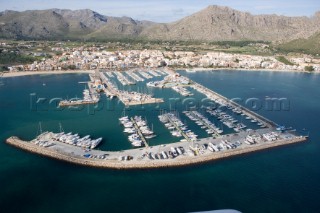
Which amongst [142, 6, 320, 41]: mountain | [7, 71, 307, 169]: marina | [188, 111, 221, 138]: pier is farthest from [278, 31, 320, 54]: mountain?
[188, 111, 221, 138]: pier

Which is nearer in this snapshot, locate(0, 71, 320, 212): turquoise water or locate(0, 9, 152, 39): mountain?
locate(0, 71, 320, 212): turquoise water

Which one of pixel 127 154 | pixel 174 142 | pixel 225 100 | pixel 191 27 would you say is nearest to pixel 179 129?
pixel 174 142

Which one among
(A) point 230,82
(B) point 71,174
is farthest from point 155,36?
(B) point 71,174

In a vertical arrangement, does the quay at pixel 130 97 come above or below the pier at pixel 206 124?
above

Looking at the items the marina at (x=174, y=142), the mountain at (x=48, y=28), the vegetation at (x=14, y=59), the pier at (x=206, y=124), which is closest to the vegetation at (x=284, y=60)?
the marina at (x=174, y=142)

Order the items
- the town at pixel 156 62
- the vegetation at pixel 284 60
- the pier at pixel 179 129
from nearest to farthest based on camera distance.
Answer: the pier at pixel 179 129
the town at pixel 156 62
the vegetation at pixel 284 60

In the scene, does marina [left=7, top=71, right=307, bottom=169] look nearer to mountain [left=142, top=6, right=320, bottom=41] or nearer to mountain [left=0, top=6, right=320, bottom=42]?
mountain [left=0, top=6, right=320, bottom=42]

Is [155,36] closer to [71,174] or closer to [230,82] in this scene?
[230,82]

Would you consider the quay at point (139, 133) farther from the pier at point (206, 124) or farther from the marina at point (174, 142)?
the pier at point (206, 124)

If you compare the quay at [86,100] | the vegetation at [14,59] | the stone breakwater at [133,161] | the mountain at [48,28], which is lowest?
the stone breakwater at [133,161]
